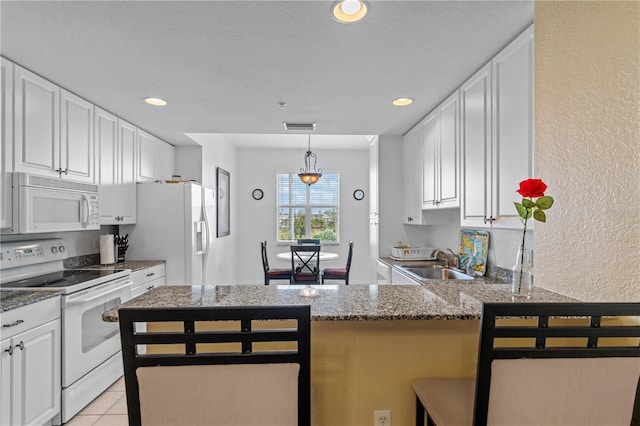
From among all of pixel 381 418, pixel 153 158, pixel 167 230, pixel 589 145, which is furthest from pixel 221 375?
pixel 153 158

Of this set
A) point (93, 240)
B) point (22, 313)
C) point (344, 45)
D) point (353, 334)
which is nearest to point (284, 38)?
point (344, 45)

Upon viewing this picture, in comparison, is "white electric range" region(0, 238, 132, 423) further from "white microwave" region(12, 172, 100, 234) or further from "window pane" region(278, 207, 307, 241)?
"window pane" region(278, 207, 307, 241)

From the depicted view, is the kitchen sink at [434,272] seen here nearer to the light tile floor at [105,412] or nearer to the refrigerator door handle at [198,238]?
the refrigerator door handle at [198,238]

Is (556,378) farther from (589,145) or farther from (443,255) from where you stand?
(443,255)

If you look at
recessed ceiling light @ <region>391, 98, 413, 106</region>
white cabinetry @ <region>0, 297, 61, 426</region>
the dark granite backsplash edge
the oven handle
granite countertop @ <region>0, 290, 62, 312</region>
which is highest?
recessed ceiling light @ <region>391, 98, 413, 106</region>

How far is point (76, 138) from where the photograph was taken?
8.60 ft

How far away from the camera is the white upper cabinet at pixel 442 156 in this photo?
8.43ft

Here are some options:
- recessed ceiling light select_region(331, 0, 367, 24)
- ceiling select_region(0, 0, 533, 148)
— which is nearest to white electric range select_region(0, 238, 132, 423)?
ceiling select_region(0, 0, 533, 148)

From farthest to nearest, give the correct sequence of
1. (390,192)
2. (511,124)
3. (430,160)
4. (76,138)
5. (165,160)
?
(165,160), (390,192), (430,160), (76,138), (511,124)

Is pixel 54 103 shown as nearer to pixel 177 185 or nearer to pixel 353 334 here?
pixel 177 185

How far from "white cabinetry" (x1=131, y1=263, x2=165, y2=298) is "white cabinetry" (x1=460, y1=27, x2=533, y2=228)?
280cm

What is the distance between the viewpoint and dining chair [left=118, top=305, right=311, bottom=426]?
784 millimetres

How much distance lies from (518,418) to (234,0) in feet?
6.00

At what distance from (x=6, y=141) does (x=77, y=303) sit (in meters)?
1.09
